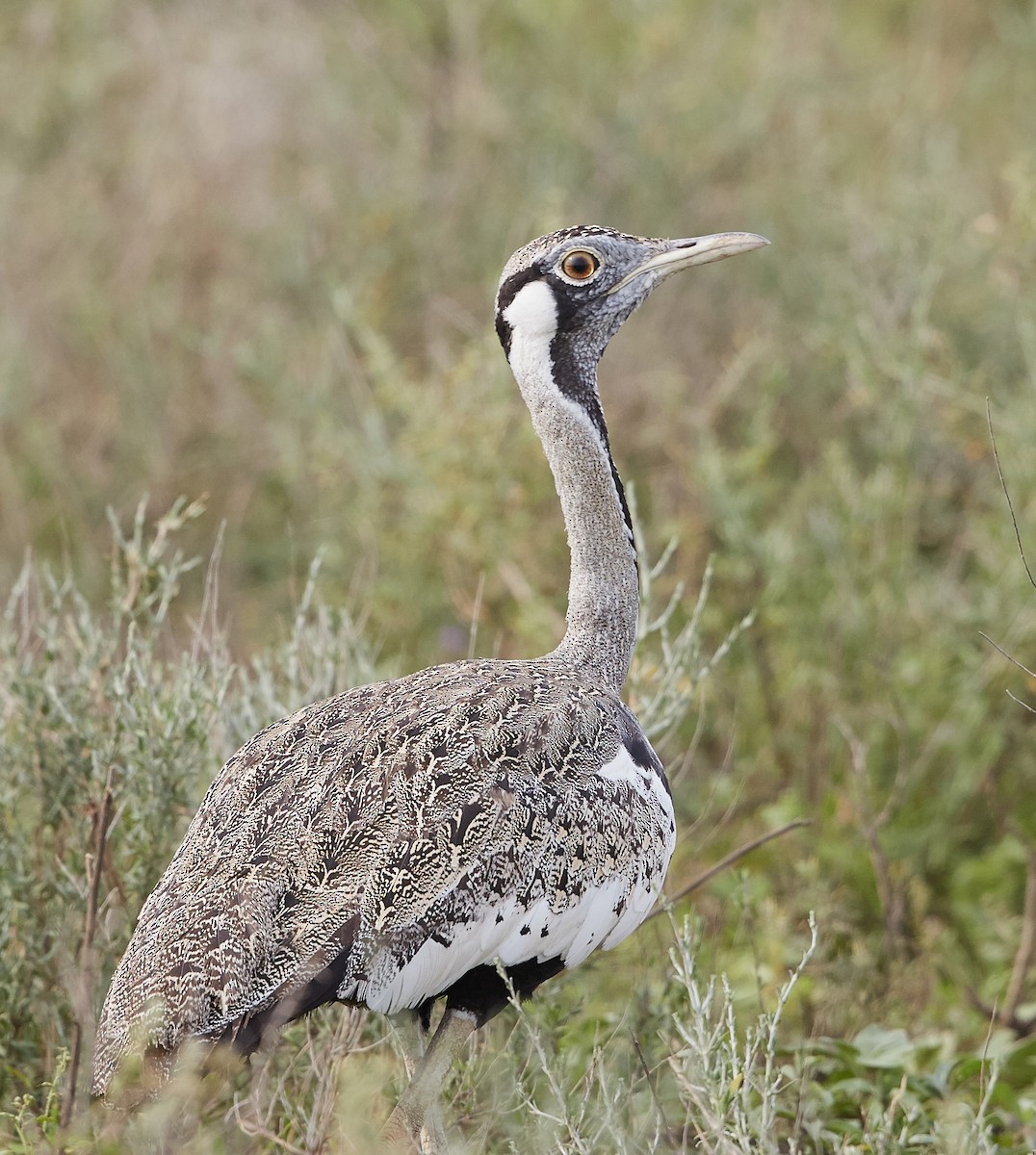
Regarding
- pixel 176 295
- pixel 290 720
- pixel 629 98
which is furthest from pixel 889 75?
pixel 290 720

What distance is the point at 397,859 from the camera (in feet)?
7.59

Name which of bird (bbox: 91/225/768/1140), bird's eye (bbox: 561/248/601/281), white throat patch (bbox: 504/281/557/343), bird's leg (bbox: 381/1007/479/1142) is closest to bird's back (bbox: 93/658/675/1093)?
bird (bbox: 91/225/768/1140)

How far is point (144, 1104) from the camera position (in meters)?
2.07

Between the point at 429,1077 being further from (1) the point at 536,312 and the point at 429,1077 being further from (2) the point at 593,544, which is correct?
(1) the point at 536,312

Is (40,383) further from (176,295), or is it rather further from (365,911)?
(365,911)

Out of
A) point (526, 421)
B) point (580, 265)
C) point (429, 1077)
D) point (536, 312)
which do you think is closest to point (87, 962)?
point (429, 1077)

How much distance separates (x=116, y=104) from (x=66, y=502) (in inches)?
92.6

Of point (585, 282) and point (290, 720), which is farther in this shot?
point (585, 282)

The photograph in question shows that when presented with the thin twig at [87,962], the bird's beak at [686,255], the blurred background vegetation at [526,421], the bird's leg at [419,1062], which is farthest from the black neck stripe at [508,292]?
the bird's leg at [419,1062]

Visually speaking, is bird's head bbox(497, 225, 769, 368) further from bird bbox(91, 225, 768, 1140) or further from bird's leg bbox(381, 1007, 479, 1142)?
bird's leg bbox(381, 1007, 479, 1142)

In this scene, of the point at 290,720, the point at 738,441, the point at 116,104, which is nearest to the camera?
the point at 290,720

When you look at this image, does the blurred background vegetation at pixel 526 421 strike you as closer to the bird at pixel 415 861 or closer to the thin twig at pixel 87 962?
the thin twig at pixel 87 962

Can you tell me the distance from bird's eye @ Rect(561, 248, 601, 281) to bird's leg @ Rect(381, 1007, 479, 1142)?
1.33 metres

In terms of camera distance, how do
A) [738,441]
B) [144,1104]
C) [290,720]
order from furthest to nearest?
[738,441], [290,720], [144,1104]
